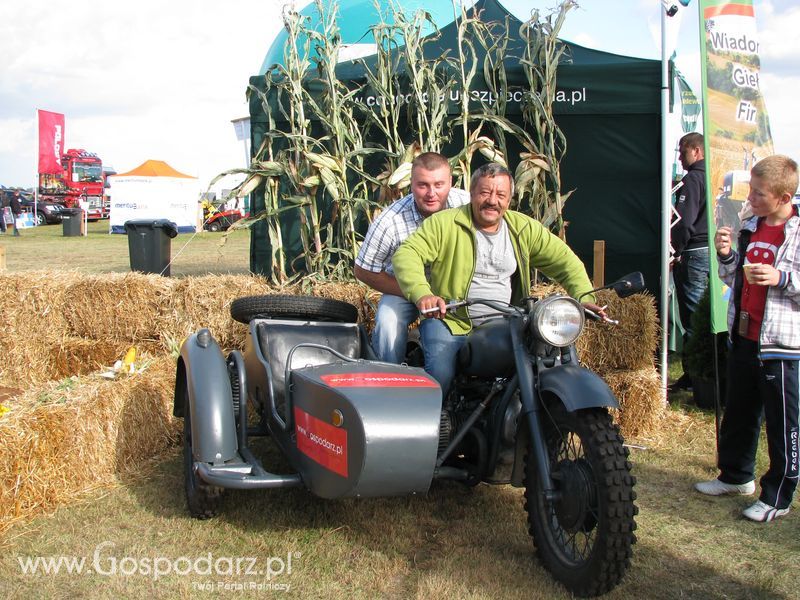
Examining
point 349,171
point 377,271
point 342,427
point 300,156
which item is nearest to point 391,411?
point 342,427

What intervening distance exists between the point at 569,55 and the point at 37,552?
17.9 feet

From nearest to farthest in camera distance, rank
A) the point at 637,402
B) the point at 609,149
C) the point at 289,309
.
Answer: the point at 289,309 → the point at 637,402 → the point at 609,149

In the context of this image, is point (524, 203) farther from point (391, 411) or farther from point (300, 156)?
point (391, 411)

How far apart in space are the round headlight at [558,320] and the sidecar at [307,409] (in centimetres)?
45

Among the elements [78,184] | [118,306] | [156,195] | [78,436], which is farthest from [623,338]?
[78,184]

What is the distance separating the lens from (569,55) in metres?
6.65

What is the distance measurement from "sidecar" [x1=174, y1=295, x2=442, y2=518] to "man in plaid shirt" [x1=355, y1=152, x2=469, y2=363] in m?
0.16

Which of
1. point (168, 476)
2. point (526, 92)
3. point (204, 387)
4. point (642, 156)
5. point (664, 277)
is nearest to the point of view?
point (204, 387)

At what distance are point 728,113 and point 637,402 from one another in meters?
1.79

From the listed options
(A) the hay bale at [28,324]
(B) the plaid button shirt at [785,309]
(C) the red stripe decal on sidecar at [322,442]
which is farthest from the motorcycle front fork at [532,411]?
(A) the hay bale at [28,324]

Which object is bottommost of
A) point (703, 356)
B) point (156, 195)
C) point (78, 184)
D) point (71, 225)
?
point (703, 356)

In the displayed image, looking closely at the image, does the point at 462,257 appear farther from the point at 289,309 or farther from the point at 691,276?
the point at 691,276

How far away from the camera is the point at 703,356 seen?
533 centimetres

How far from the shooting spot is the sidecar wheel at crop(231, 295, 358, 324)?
3.95 meters
